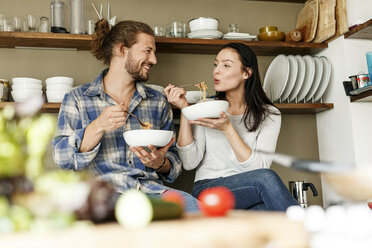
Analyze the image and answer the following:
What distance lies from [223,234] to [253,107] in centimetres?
154

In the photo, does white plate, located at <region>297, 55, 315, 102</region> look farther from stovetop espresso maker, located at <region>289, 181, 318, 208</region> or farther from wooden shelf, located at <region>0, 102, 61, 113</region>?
wooden shelf, located at <region>0, 102, 61, 113</region>

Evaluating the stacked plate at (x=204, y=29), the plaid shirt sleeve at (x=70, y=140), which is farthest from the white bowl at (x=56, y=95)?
the stacked plate at (x=204, y=29)

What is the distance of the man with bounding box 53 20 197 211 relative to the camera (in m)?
1.75

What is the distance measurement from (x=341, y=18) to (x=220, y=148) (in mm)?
1109

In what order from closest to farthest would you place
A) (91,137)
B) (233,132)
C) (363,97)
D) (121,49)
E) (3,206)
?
(3,206), (91,137), (233,132), (121,49), (363,97)

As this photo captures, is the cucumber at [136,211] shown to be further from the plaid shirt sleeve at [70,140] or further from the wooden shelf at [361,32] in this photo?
the wooden shelf at [361,32]

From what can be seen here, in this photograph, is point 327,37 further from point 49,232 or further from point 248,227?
point 49,232

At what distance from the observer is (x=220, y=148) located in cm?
208

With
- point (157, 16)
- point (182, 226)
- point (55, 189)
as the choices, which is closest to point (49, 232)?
point (55, 189)

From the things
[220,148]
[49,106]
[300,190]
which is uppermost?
[49,106]

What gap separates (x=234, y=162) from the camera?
204 cm

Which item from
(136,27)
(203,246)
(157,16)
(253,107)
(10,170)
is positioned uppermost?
(157,16)

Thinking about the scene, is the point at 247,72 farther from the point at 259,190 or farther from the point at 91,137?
the point at 91,137

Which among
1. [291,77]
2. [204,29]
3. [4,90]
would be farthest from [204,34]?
[4,90]
